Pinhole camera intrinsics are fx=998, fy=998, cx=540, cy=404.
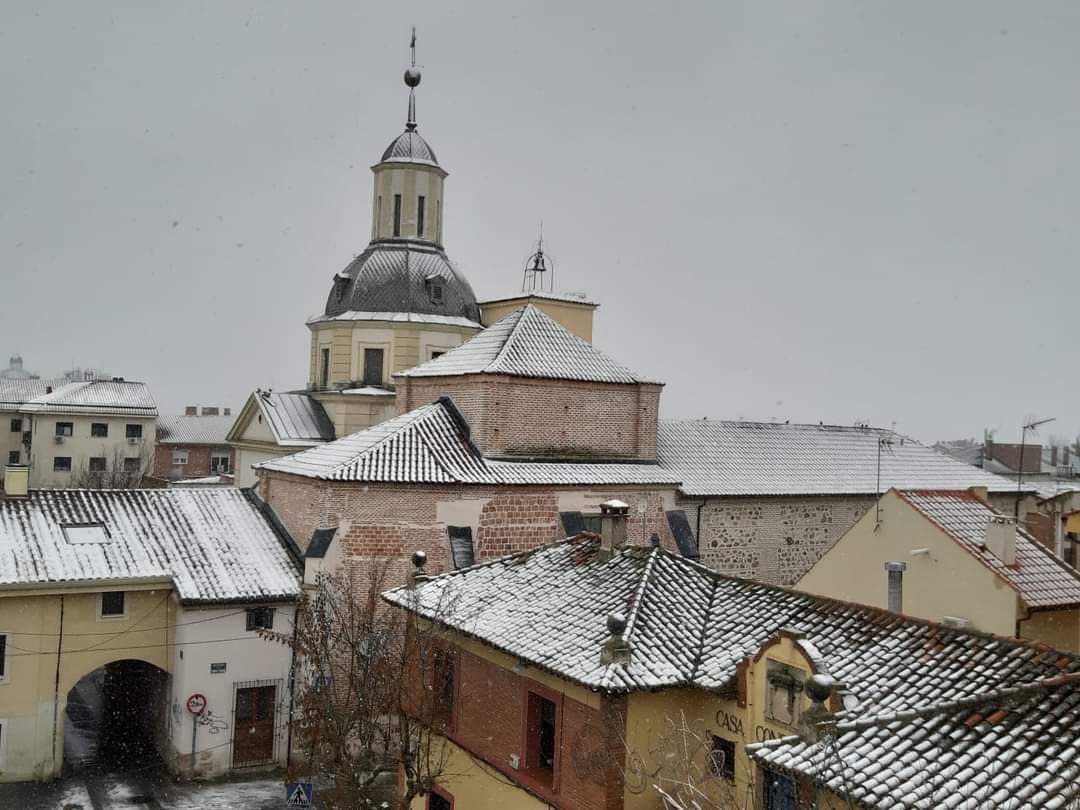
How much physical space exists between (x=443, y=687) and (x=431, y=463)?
8.39 metres

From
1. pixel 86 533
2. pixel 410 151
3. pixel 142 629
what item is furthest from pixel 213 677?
pixel 410 151

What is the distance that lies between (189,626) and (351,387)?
14.0m

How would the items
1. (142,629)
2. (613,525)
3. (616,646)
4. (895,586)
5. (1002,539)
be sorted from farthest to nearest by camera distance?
(142,629), (895,586), (1002,539), (613,525), (616,646)

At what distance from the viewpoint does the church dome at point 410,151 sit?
3525 cm

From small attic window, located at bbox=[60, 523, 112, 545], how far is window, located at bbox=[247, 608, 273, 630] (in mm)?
3272

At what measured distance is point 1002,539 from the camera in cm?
1445

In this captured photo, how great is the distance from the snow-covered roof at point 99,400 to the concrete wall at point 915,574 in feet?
148

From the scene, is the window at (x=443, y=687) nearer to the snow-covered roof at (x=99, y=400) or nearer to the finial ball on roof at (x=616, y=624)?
the finial ball on roof at (x=616, y=624)

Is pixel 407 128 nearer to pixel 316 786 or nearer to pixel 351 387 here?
pixel 351 387

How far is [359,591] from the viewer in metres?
20.0

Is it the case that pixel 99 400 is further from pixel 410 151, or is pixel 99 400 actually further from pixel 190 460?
pixel 410 151

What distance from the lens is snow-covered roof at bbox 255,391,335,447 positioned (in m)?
31.2

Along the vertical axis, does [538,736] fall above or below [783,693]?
below

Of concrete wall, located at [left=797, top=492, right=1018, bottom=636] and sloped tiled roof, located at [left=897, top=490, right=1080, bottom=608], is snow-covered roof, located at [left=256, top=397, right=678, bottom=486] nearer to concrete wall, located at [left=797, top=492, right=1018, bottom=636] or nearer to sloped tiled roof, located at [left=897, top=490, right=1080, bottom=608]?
concrete wall, located at [left=797, top=492, right=1018, bottom=636]
